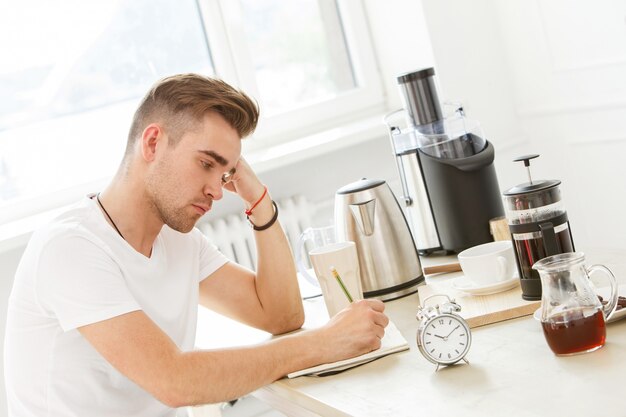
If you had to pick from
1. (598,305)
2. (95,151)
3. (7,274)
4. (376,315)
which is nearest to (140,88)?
(95,151)

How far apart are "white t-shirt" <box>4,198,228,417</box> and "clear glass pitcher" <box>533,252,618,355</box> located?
27.7 inches

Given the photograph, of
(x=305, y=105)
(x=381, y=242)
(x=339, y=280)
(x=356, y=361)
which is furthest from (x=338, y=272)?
(x=305, y=105)

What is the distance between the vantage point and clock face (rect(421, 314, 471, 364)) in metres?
1.33

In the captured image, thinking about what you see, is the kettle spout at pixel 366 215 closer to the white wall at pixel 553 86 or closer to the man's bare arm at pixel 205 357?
the man's bare arm at pixel 205 357

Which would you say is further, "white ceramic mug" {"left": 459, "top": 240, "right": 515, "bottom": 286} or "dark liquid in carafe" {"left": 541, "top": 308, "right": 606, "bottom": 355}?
"white ceramic mug" {"left": 459, "top": 240, "right": 515, "bottom": 286}

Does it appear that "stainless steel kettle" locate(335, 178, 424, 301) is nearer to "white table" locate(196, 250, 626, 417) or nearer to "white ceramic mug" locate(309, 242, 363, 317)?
"white ceramic mug" locate(309, 242, 363, 317)

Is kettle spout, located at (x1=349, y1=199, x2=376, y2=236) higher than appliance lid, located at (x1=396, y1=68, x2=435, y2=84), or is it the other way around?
appliance lid, located at (x1=396, y1=68, x2=435, y2=84)

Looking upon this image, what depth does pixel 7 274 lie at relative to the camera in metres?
2.90

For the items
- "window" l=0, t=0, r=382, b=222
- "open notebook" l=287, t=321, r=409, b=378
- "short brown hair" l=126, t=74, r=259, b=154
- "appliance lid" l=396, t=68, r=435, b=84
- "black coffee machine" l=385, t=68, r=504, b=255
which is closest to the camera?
"open notebook" l=287, t=321, r=409, b=378

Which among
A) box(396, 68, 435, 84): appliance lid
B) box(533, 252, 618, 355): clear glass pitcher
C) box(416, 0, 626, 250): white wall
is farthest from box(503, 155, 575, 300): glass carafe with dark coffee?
box(416, 0, 626, 250): white wall

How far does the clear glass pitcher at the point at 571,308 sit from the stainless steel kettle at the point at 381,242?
1.89 ft

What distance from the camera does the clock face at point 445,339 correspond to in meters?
1.33

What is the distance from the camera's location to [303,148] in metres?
3.23

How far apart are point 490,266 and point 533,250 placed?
0.14 meters
